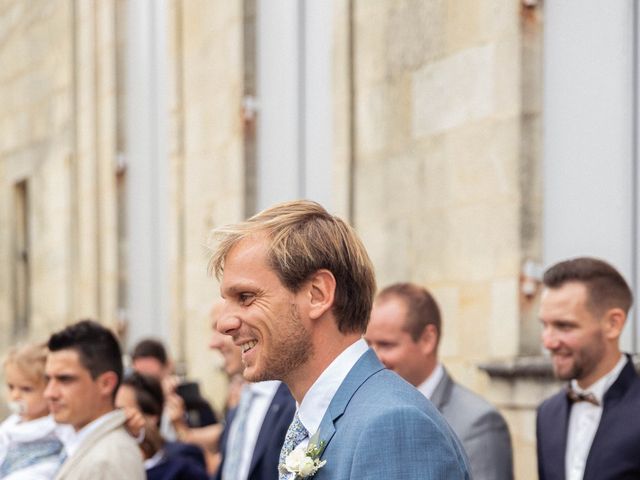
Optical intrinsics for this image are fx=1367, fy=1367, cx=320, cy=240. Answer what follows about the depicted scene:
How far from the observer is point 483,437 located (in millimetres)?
5285

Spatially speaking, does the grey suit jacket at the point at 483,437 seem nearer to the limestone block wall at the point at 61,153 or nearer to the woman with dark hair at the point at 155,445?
the woman with dark hair at the point at 155,445

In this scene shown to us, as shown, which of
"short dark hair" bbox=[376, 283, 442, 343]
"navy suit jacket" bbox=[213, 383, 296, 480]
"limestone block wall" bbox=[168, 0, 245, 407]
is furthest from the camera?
"limestone block wall" bbox=[168, 0, 245, 407]

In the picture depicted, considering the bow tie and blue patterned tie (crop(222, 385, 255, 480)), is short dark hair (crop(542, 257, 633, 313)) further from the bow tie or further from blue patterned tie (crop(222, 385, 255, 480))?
blue patterned tie (crop(222, 385, 255, 480))

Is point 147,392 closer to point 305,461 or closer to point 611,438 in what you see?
point 611,438

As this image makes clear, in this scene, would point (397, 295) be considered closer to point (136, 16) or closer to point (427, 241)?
point (427, 241)

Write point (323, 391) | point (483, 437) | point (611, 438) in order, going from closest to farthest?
point (323, 391) → point (611, 438) → point (483, 437)

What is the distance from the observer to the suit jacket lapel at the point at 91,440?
16.5 ft

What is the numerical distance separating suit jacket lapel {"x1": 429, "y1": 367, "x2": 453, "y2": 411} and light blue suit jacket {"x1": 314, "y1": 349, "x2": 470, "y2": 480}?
8.15ft

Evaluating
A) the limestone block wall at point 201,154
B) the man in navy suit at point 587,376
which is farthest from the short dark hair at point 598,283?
the limestone block wall at point 201,154

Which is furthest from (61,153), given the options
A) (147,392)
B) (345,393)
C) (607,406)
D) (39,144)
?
(345,393)

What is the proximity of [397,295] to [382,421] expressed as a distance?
2.94 metres

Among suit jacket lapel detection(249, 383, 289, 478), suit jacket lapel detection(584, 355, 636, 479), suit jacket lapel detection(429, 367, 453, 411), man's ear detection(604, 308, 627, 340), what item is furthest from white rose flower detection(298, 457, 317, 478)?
suit jacket lapel detection(249, 383, 289, 478)

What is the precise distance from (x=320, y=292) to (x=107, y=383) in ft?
8.13

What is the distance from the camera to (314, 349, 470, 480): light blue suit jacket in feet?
9.36
